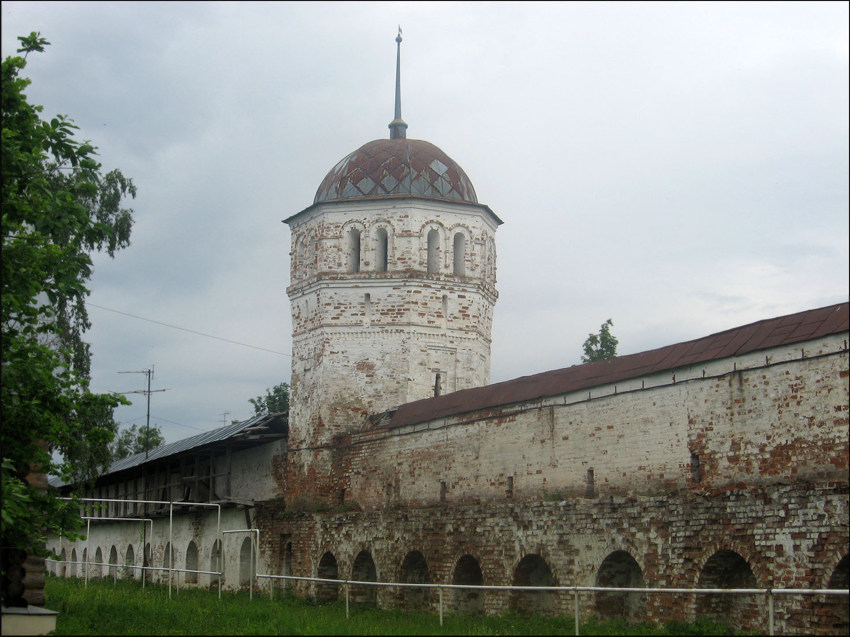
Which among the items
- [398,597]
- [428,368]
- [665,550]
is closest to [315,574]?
[398,597]

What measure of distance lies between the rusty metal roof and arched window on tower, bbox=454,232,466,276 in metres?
4.10

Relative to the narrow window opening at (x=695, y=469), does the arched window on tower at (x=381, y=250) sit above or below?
above

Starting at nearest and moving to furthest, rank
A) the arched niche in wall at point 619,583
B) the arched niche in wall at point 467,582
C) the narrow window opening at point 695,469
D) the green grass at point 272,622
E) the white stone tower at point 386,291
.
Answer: the green grass at point 272,622 → the narrow window opening at point 695,469 → the arched niche in wall at point 619,583 → the arched niche in wall at point 467,582 → the white stone tower at point 386,291

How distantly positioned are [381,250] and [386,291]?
118 cm

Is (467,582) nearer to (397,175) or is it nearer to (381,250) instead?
(381,250)

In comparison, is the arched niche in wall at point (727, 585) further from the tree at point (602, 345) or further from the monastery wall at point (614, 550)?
the tree at point (602, 345)

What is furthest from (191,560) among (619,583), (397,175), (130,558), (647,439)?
(647,439)

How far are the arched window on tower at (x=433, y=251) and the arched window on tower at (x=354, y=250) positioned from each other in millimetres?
1742

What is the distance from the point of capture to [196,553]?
3022cm

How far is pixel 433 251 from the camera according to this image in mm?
26047

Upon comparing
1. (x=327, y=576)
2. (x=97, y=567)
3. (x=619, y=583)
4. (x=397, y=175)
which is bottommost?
(x=97, y=567)

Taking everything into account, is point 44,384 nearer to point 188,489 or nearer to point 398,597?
point 398,597

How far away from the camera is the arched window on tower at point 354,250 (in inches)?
1021

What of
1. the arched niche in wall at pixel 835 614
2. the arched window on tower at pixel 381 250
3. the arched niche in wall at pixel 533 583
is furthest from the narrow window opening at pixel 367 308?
the arched niche in wall at pixel 835 614
